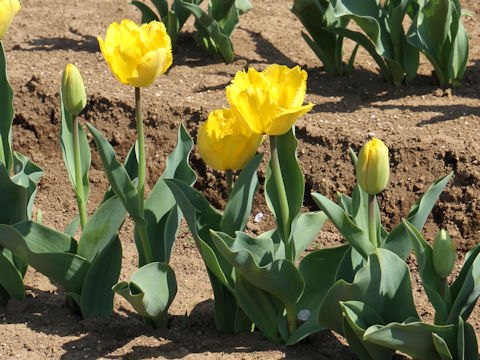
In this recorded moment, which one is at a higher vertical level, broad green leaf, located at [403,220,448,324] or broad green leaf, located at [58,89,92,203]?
broad green leaf, located at [58,89,92,203]

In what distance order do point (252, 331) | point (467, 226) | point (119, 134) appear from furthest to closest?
point (119, 134) < point (467, 226) < point (252, 331)

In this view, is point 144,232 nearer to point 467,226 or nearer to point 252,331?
point 252,331

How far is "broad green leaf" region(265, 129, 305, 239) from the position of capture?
7.18ft

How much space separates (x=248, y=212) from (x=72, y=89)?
56cm

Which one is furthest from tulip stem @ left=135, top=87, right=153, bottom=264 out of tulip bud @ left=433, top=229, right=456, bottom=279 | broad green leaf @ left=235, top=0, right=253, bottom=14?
broad green leaf @ left=235, top=0, right=253, bottom=14

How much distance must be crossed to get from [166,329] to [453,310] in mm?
879

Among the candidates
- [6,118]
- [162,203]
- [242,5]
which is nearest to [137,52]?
[162,203]

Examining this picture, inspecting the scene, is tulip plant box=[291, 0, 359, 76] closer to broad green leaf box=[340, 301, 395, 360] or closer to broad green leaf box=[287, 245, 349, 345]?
broad green leaf box=[287, 245, 349, 345]

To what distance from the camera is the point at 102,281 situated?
8.20 feet

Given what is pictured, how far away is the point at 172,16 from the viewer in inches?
172

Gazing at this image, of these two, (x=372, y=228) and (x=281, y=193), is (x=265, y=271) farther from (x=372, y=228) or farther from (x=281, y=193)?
(x=372, y=228)

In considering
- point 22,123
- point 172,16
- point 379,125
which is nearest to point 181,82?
point 172,16

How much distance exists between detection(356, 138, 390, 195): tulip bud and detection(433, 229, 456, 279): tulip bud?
0.20 meters

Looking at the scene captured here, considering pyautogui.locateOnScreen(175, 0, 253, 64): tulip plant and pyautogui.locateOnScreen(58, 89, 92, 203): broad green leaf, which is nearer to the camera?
pyautogui.locateOnScreen(58, 89, 92, 203): broad green leaf
